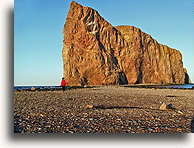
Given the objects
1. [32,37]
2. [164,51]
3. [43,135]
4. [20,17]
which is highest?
[164,51]

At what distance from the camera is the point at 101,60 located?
5328 cm

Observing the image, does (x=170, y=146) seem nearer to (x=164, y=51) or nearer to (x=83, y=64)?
(x=83, y=64)

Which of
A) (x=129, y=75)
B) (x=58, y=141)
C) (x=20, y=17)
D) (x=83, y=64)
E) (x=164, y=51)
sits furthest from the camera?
(x=164, y=51)

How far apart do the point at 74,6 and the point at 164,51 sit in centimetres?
3615

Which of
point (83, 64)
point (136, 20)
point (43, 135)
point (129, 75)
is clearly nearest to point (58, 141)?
point (43, 135)

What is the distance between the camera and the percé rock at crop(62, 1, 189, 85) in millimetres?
53156

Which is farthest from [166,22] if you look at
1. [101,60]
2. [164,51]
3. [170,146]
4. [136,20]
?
[164,51]

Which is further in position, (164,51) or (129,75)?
(164,51)

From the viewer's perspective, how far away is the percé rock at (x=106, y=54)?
174 feet

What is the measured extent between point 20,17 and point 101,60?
47651 millimetres

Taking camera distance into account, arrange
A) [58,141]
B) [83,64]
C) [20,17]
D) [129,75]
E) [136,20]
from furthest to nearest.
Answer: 1. [129,75]
2. [83,64]
3. [136,20]
4. [20,17]
5. [58,141]

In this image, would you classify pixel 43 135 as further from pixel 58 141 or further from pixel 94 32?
pixel 94 32

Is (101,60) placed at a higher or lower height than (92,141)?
higher

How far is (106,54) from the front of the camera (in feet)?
184
